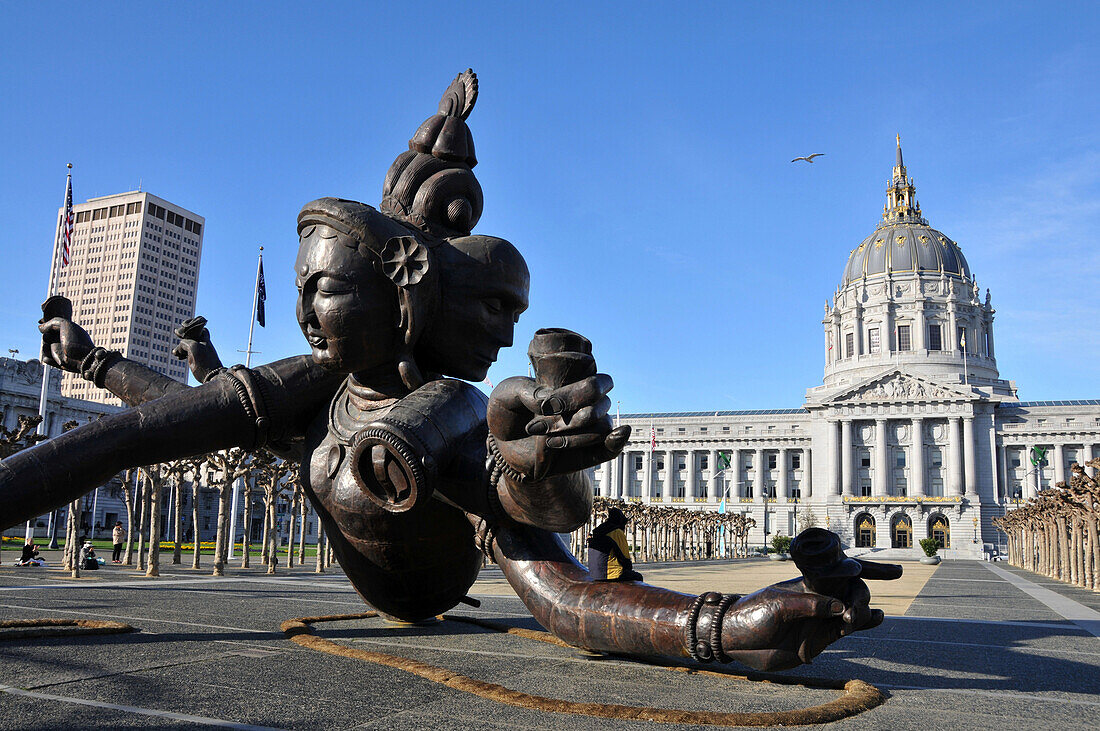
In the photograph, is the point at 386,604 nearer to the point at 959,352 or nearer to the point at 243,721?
the point at 243,721

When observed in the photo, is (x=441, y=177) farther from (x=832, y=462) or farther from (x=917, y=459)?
(x=917, y=459)

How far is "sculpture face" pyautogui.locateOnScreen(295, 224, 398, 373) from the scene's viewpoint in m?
4.77

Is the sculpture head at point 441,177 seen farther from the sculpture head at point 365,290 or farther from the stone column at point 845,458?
the stone column at point 845,458

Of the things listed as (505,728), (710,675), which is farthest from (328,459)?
(710,675)

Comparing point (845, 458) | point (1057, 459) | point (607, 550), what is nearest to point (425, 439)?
point (607, 550)

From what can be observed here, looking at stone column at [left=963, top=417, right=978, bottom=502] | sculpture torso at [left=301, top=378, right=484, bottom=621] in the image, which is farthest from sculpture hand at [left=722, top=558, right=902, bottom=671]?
stone column at [left=963, top=417, right=978, bottom=502]

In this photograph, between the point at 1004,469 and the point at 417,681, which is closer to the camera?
the point at 417,681

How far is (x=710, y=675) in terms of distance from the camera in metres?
4.84

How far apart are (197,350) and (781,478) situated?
86.0m

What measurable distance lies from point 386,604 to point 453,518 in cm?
87

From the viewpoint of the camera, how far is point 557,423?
346cm

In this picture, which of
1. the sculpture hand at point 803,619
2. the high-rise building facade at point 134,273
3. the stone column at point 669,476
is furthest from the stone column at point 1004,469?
the high-rise building facade at point 134,273

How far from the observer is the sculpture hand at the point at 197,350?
5.89 meters

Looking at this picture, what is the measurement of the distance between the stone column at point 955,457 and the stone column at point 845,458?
8.85 metres
